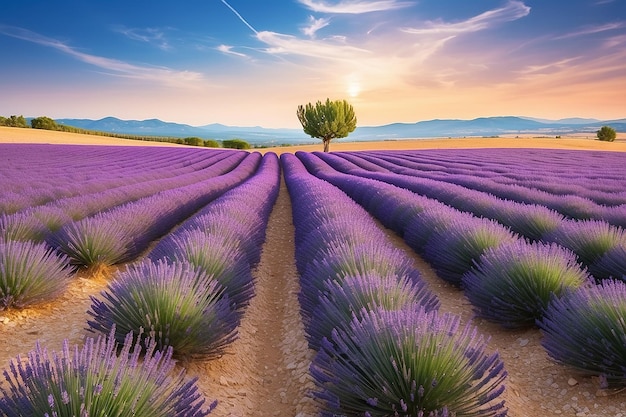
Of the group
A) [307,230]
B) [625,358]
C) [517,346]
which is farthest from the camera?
[307,230]

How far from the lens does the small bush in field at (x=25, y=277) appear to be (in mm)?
3498

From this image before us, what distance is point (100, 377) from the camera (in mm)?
1742

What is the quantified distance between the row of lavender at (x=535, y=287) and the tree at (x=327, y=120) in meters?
47.0

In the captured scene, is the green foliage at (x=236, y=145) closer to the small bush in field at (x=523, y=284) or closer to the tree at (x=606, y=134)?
the tree at (x=606, y=134)

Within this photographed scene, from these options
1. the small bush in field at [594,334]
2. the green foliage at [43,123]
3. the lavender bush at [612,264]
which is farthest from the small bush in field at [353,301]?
the green foliage at [43,123]

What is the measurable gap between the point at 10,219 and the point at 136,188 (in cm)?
474

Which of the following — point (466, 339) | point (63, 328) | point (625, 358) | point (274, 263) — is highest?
point (466, 339)

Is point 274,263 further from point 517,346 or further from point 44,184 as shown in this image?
point 44,184

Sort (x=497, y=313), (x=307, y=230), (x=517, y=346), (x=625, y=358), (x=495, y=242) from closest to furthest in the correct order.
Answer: (x=625, y=358) → (x=517, y=346) → (x=497, y=313) → (x=495, y=242) → (x=307, y=230)

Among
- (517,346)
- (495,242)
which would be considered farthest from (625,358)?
(495,242)

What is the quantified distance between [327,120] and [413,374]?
5182cm

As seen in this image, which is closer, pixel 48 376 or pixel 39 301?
pixel 48 376

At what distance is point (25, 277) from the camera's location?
141 inches

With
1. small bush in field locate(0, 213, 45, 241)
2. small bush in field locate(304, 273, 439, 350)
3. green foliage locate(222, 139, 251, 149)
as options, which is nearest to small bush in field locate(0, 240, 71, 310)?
small bush in field locate(0, 213, 45, 241)
